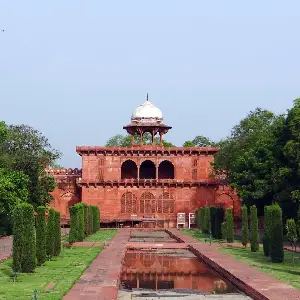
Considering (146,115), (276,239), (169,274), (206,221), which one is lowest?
(169,274)

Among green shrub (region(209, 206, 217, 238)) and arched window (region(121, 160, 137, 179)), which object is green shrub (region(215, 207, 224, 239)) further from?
arched window (region(121, 160, 137, 179))

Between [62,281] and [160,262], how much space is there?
6497 mm

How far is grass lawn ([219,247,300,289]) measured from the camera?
1538cm

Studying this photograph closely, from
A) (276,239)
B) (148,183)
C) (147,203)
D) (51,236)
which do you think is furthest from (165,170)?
(276,239)

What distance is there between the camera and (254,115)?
150 ft

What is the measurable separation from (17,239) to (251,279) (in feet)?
20.9

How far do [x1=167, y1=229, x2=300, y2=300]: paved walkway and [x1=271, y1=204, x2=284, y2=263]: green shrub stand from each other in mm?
Answer: 1305

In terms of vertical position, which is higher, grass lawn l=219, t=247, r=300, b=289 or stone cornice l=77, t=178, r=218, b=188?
stone cornice l=77, t=178, r=218, b=188

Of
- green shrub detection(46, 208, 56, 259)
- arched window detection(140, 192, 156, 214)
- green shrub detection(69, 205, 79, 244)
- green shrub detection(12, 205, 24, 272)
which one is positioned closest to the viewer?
green shrub detection(12, 205, 24, 272)

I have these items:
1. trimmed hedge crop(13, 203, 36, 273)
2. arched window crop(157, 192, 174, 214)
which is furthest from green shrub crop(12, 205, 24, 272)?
arched window crop(157, 192, 174, 214)

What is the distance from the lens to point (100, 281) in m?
14.6

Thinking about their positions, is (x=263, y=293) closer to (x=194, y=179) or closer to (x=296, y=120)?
(x=296, y=120)

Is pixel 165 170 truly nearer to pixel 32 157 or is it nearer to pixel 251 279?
pixel 32 157

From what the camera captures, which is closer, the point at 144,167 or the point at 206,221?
the point at 206,221
